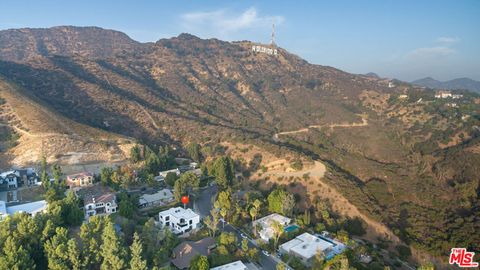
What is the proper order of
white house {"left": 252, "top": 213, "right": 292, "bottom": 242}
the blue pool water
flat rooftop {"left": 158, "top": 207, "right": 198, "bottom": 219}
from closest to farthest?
white house {"left": 252, "top": 213, "right": 292, "bottom": 242}, flat rooftop {"left": 158, "top": 207, "right": 198, "bottom": 219}, the blue pool water

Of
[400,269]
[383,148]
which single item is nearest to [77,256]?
[400,269]

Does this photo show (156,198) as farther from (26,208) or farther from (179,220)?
(26,208)

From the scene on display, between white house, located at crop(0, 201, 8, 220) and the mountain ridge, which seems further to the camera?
the mountain ridge

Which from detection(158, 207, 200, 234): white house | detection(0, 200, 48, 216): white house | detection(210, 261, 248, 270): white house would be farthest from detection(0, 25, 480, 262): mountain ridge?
detection(0, 200, 48, 216): white house

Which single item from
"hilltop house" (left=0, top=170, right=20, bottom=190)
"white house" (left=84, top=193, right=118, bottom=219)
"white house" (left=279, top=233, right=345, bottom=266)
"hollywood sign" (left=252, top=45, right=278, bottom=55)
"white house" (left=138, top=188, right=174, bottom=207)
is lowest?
"white house" (left=279, top=233, right=345, bottom=266)

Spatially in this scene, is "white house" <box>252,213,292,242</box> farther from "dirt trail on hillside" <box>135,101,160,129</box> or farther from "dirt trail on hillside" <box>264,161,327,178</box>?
"dirt trail on hillside" <box>135,101,160,129</box>

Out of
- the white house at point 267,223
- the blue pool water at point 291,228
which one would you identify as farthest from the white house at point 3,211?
the blue pool water at point 291,228

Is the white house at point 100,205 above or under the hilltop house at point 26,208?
under

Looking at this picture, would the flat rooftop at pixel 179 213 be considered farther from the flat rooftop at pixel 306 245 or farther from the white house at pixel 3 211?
the white house at pixel 3 211
